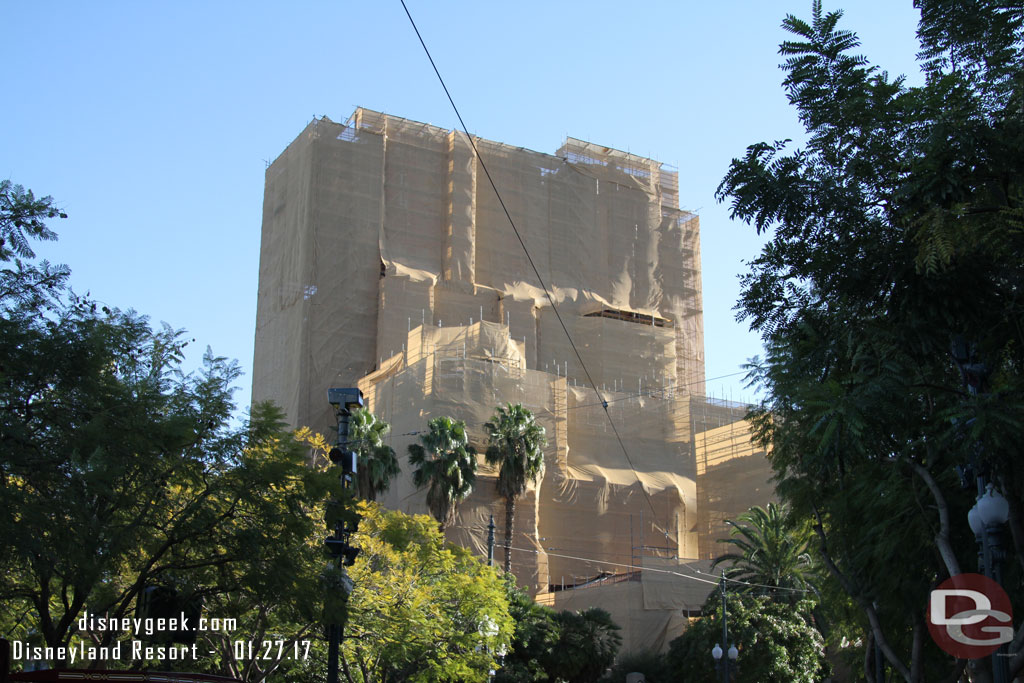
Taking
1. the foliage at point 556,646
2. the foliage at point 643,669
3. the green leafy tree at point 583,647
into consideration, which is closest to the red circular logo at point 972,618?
the foliage at point 556,646

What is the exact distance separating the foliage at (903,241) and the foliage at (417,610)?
512 inches

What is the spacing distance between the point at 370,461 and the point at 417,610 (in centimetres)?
2060

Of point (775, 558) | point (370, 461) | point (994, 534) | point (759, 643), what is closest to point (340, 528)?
point (994, 534)

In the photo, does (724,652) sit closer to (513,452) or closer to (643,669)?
(643,669)

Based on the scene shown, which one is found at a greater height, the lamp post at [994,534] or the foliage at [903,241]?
the foliage at [903,241]

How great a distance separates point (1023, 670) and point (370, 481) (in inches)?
1429

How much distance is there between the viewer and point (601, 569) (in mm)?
63562

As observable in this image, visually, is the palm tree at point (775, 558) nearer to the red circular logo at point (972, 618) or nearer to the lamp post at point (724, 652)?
the lamp post at point (724, 652)

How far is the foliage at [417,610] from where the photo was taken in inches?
990

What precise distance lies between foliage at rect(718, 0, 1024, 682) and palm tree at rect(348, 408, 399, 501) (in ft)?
107

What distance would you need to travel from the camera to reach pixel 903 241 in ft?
39.7

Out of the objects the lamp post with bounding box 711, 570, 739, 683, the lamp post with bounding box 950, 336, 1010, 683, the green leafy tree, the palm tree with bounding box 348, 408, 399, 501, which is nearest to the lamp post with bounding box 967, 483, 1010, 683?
the lamp post with bounding box 950, 336, 1010, 683

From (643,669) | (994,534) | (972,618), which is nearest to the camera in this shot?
(994,534)

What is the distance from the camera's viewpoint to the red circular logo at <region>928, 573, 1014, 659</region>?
1234cm
